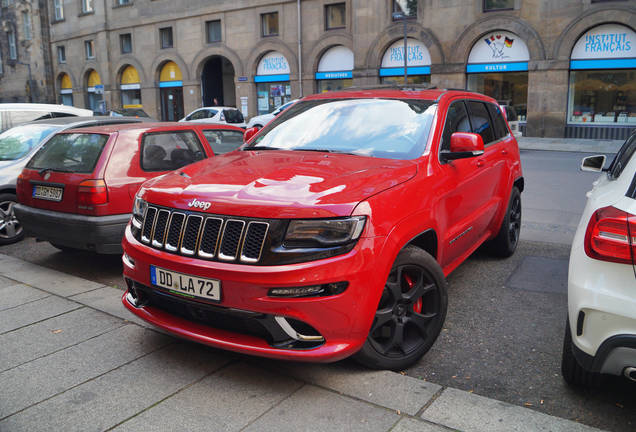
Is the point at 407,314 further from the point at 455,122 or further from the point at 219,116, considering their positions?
the point at 219,116

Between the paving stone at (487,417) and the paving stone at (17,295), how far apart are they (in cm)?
362

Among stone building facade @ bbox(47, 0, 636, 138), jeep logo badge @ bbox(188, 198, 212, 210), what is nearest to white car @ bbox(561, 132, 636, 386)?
jeep logo badge @ bbox(188, 198, 212, 210)

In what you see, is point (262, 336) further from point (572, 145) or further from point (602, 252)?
point (572, 145)

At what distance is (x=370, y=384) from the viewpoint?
3.25 meters

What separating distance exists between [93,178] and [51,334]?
1.87 m

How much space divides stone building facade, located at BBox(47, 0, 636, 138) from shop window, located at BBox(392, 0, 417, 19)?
5 centimetres

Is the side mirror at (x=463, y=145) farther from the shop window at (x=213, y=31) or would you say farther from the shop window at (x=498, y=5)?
the shop window at (x=213, y=31)

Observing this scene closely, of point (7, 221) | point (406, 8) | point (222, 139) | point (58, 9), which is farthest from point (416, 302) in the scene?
point (58, 9)

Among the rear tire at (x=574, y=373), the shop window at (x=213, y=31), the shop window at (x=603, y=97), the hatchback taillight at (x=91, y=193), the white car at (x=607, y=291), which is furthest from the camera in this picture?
the shop window at (x=213, y=31)

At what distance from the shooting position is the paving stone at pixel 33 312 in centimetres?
427

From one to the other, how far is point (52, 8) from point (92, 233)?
44638 mm

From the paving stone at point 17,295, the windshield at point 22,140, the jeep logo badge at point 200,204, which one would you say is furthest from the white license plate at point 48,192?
the jeep logo badge at point 200,204

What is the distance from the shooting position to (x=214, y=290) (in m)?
3.09

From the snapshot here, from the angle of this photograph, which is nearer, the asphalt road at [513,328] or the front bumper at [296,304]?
the front bumper at [296,304]
